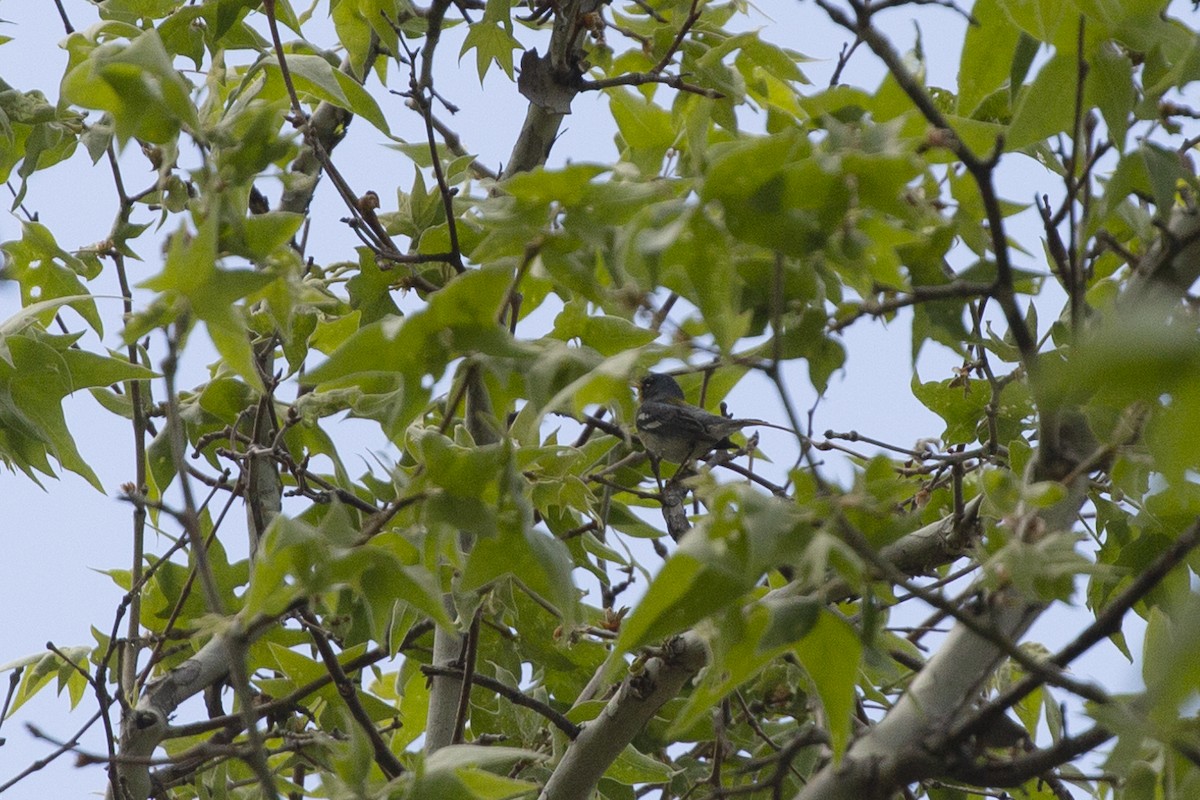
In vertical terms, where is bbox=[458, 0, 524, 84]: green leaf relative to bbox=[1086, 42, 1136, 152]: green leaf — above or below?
above

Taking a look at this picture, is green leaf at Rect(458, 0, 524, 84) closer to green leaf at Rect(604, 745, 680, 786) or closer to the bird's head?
the bird's head

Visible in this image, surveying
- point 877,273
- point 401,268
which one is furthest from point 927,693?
point 401,268

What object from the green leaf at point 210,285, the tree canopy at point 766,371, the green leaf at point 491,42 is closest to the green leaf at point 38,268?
the tree canopy at point 766,371

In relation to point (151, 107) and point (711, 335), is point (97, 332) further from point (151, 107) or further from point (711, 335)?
point (711, 335)

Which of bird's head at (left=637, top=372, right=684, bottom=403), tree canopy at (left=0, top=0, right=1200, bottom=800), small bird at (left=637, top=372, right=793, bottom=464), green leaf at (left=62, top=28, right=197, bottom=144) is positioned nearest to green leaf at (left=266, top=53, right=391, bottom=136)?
tree canopy at (left=0, top=0, right=1200, bottom=800)

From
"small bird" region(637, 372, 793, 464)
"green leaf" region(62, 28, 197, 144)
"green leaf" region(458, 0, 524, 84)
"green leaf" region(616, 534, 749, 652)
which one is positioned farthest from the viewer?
"small bird" region(637, 372, 793, 464)

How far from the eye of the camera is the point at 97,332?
84.9 inches

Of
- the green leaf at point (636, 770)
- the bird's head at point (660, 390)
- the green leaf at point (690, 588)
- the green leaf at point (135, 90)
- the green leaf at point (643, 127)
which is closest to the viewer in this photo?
the green leaf at point (690, 588)

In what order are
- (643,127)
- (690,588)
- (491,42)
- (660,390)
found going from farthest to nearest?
(660,390)
(491,42)
(643,127)
(690,588)

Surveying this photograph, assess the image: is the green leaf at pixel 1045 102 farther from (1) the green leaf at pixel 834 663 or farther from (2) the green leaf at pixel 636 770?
(2) the green leaf at pixel 636 770

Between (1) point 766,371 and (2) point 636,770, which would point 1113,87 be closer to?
(1) point 766,371

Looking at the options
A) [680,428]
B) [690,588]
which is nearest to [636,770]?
[680,428]

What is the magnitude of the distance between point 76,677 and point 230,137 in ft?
5.01

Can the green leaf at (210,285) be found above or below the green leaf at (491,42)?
below
